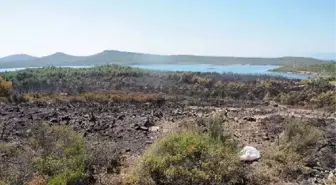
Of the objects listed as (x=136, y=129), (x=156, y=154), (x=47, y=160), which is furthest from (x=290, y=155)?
(x=47, y=160)

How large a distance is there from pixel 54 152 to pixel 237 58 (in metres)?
140

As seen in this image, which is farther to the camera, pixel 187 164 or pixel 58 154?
pixel 187 164

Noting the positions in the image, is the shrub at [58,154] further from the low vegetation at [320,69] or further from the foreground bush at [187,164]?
the low vegetation at [320,69]

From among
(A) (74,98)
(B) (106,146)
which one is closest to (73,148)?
(B) (106,146)

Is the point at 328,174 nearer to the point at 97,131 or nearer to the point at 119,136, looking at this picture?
the point at 119,136

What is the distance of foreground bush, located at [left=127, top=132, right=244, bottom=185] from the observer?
6.51 metres

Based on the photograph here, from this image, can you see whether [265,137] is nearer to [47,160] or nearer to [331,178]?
[331,178]

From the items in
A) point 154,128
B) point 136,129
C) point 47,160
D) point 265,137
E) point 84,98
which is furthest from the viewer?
point 84,98

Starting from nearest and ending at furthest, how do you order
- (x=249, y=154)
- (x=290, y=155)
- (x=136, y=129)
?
1. (x=290, y=155)
2. (x=249, y=154)
3. (x=136, y=129)

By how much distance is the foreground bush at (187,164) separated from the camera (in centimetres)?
651

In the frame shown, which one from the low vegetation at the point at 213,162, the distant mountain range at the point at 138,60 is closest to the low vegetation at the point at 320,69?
the distant mountain range at the point at 138,60

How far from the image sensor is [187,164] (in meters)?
6.75

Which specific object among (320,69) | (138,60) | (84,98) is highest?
(84,98)

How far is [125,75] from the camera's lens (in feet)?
157
